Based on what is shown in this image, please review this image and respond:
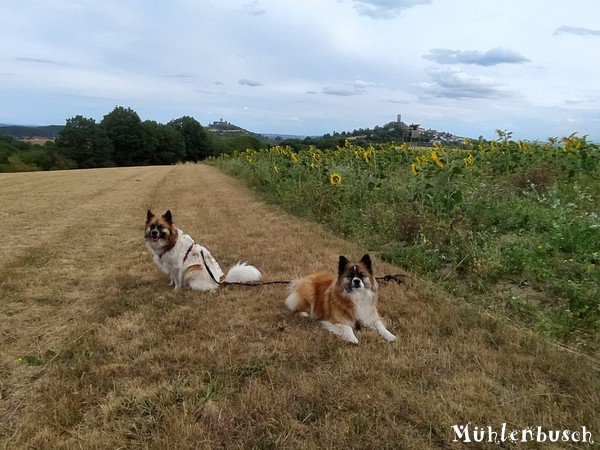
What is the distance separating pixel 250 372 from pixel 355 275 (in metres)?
1.32

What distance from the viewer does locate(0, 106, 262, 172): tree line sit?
5631 cm

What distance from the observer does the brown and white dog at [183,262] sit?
5520mm

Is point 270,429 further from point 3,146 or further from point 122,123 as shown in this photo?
point 122,123

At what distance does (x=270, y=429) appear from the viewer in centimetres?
280

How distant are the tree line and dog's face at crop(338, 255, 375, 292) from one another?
5087 cm

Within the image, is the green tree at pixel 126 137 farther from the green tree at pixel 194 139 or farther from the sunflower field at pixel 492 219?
the sunflower field at pixel 492 219

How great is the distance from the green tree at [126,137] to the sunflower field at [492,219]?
204 feet

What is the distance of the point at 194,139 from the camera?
77.1 meters

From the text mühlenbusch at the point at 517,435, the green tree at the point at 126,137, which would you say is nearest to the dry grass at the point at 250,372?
the text mühlenbusch at the point at 517,435

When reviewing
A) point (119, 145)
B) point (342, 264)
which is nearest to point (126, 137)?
point (119, 145)

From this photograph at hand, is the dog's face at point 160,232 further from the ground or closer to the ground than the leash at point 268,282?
further from the ground

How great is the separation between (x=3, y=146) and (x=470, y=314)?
217 feet

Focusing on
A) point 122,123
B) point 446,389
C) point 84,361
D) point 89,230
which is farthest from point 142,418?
point 122,123

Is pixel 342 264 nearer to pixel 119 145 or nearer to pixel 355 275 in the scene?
pixel 355 275
